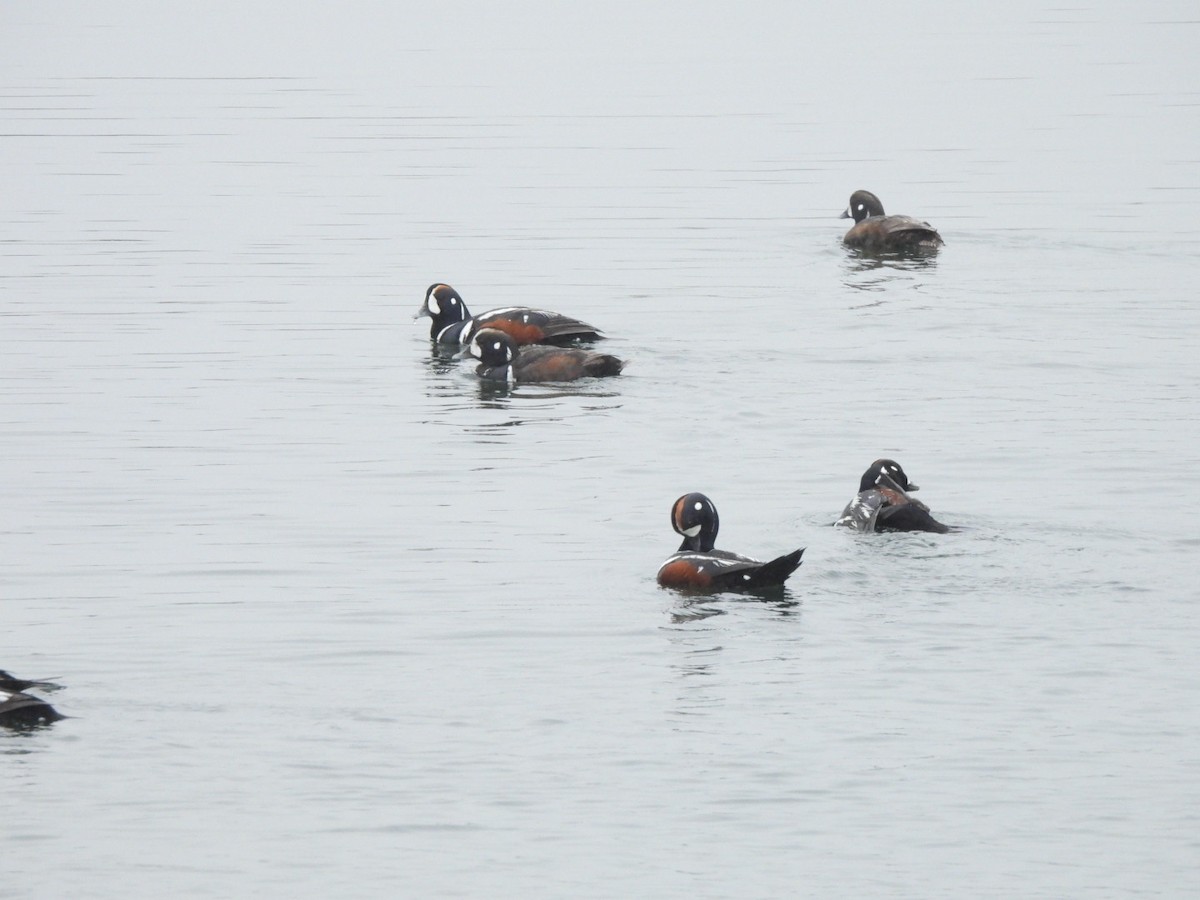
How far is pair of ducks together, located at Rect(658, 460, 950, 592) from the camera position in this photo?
14571mm

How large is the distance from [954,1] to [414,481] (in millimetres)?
66392

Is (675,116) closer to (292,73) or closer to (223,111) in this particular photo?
(223,111)

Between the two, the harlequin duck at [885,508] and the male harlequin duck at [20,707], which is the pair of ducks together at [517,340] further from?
the male harlequin duck at [20,707]

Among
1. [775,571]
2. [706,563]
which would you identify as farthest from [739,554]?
[775,571]

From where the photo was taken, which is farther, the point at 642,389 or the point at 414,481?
the point at 642,389

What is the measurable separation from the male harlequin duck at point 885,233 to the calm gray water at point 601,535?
59 cm

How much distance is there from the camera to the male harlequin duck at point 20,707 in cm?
1193

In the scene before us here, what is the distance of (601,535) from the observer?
16500 millimetres

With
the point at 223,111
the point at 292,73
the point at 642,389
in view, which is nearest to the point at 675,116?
the point at 223,111

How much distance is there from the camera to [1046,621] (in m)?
13.9

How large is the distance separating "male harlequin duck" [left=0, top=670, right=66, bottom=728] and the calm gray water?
35cm

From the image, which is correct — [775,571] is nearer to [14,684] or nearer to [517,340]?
[14,684]

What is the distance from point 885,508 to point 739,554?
1.14 metres

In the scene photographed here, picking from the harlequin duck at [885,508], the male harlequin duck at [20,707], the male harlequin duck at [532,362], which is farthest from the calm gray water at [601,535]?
the male harlequin duck at [20,707]
